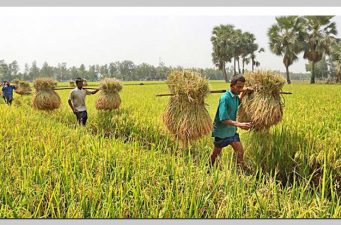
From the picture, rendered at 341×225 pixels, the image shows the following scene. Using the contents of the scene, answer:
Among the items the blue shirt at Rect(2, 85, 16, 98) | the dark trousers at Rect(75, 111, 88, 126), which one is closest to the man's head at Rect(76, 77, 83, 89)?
the dark trousers at Rect(75, 111, 88, 126)

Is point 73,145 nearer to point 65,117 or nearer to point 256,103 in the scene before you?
point 256,103

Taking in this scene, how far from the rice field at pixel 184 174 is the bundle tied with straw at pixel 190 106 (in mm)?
123

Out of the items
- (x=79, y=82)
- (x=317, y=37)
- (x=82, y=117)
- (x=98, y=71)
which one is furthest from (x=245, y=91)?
(x=82, y=117)

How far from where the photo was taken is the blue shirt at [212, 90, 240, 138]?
9.68 ft

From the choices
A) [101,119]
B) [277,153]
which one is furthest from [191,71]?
[101,119]

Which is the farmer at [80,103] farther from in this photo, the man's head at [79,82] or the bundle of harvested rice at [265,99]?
the bundle of harvested rice at [265,99]

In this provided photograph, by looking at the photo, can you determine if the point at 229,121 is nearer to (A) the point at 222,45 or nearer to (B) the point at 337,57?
(A) the point at 222,45

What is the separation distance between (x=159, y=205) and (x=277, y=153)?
145cm

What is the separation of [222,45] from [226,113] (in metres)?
0.79

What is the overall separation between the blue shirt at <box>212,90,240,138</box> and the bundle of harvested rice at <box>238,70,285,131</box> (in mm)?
211

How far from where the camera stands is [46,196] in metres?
2.44

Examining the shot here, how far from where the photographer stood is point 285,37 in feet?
11.1

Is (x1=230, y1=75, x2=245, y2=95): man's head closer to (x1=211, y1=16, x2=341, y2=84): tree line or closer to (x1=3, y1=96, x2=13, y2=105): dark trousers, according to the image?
(x1=211, y1=16, x2=341, y2=84): tree line

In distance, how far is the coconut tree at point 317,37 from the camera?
314 centimetres
